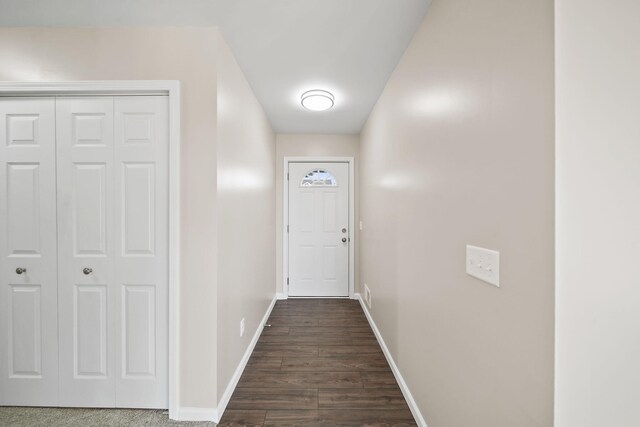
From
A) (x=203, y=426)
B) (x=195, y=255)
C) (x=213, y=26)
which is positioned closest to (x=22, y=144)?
(x=195, y=255)

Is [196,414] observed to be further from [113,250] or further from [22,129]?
[22,129]

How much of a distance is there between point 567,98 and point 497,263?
21.1 inches

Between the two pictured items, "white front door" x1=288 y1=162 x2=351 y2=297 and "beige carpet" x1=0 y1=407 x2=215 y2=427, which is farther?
"white front door" x1=288 y1=162 x2=351 y2=297

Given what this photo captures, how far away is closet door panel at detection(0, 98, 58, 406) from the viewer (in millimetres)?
1629

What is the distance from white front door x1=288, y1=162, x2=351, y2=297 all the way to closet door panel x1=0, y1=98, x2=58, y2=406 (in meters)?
2.54

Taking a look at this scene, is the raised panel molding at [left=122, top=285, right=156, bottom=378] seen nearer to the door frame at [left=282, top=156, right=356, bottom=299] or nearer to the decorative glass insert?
the door frame at [left=282, top=156, right=356, bottom=299]

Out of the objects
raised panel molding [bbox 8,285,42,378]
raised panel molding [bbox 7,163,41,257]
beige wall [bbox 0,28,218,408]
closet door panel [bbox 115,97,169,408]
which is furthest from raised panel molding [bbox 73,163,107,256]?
beige wall [bbox 0,28,218,408]

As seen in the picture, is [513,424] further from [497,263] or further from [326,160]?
[326,160]

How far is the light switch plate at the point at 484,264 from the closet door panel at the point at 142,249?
1.69 metres

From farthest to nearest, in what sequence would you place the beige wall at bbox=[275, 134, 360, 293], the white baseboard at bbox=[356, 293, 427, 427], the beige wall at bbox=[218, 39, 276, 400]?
the beige wall at bbox=[275, 134, 360, 293], the beige wall at bbox=[218, 39, 276, 400], the white baseboard at bbox=[356, 293, 427, 427]

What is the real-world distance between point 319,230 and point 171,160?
8.22 ft

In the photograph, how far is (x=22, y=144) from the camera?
1633 millimetres

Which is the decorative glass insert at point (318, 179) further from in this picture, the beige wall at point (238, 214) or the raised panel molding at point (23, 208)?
the raised panel molding at point (23, 208)

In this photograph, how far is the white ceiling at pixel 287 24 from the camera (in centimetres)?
143
